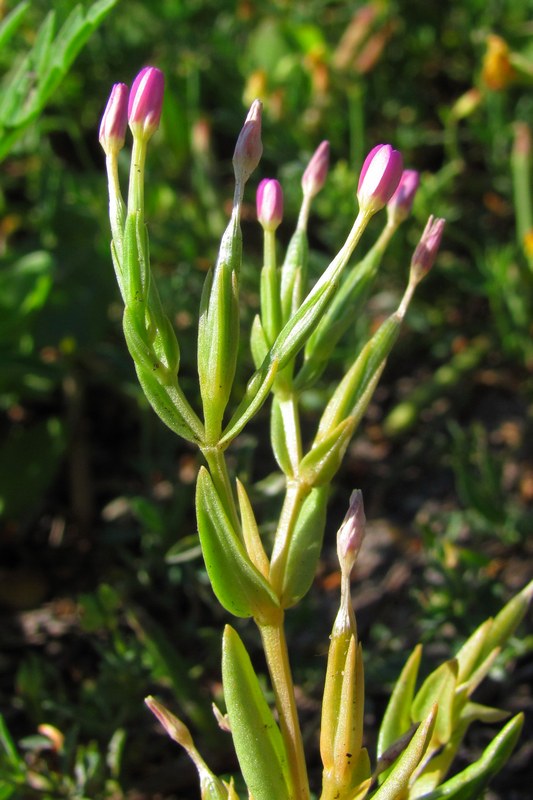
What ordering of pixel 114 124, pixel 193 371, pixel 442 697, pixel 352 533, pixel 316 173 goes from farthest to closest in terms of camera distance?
pixel 193 371 → pixel 316 173 → pixel 442 697 → pixel 114 124 → pixel 352 533

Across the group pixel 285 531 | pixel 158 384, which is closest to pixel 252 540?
pixel 285 531

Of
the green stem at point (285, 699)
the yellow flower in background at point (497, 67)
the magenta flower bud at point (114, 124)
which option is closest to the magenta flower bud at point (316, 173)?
the magenta flower bud at point (114, 124)

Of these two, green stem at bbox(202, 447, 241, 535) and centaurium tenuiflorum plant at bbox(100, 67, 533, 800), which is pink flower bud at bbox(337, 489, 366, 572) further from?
green stem at bbox(202, 447, 241, 535)

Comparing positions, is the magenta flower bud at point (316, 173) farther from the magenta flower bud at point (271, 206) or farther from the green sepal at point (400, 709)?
the green sepal at point (400, 709)

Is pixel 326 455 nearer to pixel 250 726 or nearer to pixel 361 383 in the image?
pixel 361 383

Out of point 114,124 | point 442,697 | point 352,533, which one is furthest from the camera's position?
point 442,697

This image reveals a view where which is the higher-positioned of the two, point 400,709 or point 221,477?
point 221,477
